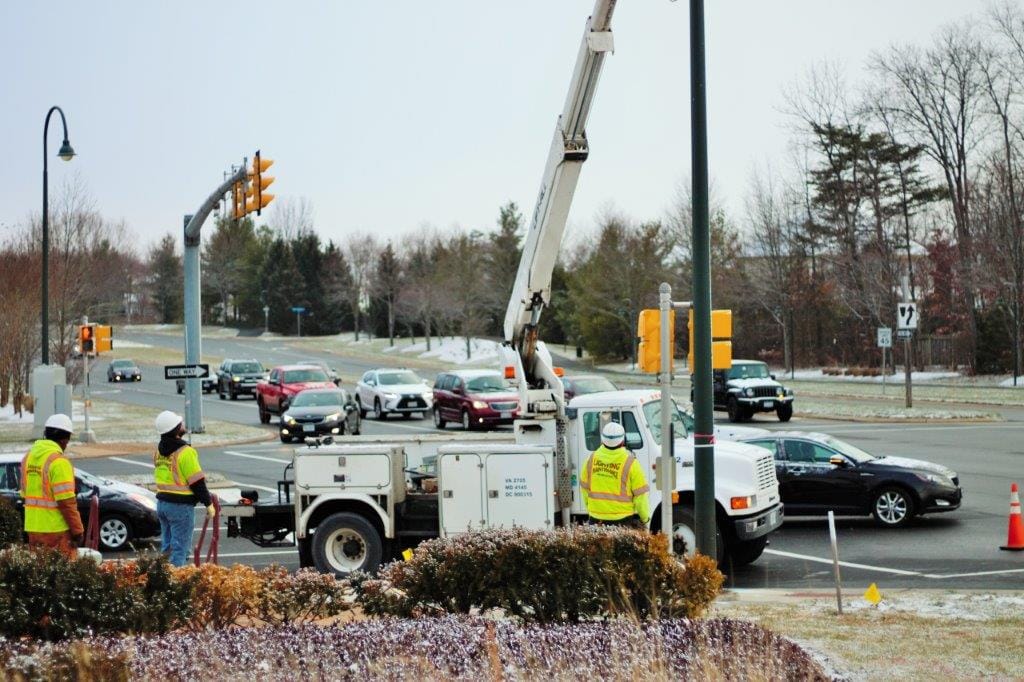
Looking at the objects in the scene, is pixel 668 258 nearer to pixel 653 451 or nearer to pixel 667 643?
pixel 653 451

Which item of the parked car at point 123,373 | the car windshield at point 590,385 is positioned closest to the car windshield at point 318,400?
the car windshield at point 590,385

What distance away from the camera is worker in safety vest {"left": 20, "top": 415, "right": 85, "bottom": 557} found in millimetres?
10664

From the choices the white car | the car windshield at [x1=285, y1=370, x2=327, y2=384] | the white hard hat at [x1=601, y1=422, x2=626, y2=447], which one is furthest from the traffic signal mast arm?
the car windshield at [x1=285, y1=370, x2=327, y2=384]

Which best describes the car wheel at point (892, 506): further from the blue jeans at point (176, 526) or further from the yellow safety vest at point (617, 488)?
the blue jeans at point (176, 526)

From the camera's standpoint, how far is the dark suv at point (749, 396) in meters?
37.4

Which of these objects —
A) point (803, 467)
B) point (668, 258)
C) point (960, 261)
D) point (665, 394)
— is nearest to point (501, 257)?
point (668, 258)

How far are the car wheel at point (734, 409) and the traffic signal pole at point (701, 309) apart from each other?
25.6 metres

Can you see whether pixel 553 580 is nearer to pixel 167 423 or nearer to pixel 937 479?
pixel 167 423

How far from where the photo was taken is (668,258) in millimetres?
74000

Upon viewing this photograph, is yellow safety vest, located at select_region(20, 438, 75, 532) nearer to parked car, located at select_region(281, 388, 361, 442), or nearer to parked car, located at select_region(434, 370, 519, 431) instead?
parked car, located at select_region(281, 388, 361, 442)

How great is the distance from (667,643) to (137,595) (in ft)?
10.9

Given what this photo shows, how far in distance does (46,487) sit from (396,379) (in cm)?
2987

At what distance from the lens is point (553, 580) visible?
8234 millimetres

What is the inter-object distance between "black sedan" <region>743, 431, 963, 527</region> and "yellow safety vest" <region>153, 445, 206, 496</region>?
9488 mm
